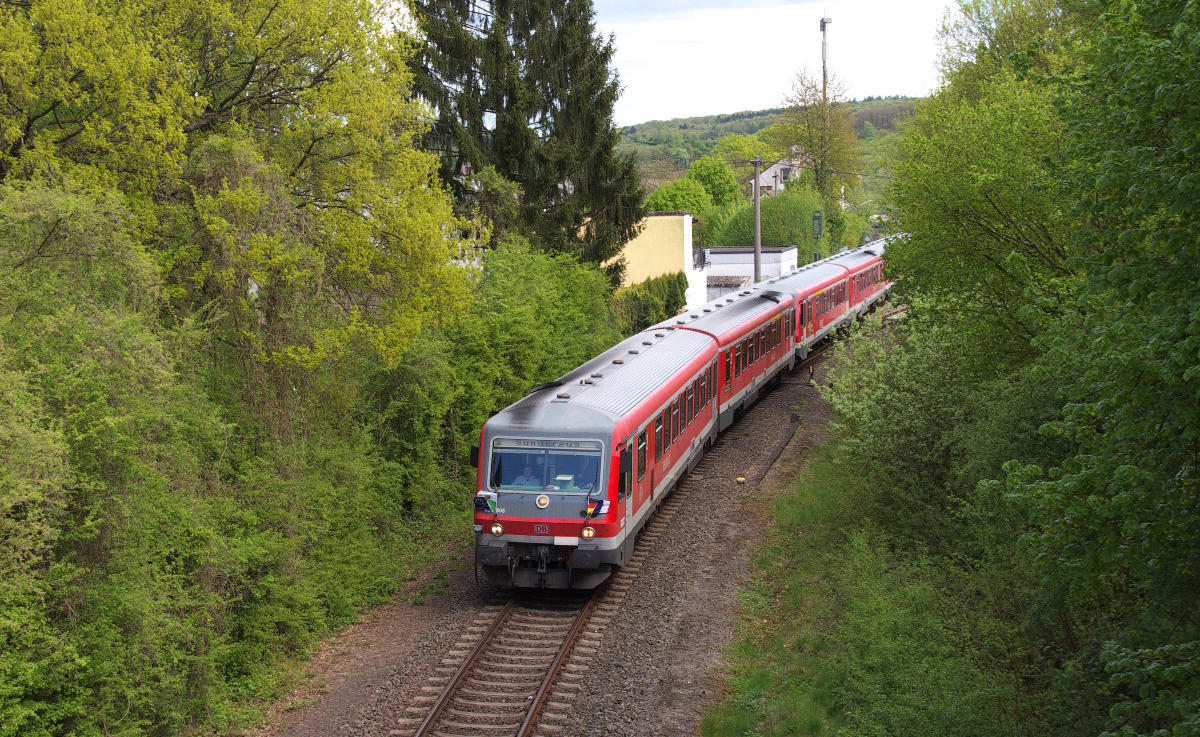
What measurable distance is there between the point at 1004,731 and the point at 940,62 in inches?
1423

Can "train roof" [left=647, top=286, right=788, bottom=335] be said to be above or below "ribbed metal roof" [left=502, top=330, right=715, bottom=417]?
above

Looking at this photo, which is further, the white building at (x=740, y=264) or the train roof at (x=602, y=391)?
the white building at (x=740, y=264)

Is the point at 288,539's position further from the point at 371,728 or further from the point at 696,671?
the point at 696,671

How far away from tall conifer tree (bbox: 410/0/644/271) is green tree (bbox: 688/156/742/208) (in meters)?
50.1

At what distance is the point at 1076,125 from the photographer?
8.11 m

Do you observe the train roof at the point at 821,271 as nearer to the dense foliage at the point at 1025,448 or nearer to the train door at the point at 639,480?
the dense foliage at the point at 1025,448

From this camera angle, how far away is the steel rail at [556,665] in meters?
10.5

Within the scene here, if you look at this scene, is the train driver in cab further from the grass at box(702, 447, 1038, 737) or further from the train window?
the grass at box(702, 447, 1038, 737)

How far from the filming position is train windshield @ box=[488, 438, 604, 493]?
1364cm

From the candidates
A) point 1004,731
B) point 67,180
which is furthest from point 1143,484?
point 67,180

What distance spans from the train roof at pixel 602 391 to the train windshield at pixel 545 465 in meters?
0.21

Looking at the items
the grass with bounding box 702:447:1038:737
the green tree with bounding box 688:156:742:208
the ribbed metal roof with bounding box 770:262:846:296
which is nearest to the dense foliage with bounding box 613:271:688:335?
the ribbed metal roof with bounding box 770:262:846:296

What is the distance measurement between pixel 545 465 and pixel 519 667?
296 cm

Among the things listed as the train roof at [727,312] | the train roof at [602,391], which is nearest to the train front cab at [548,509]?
the train roof at [602,391]
